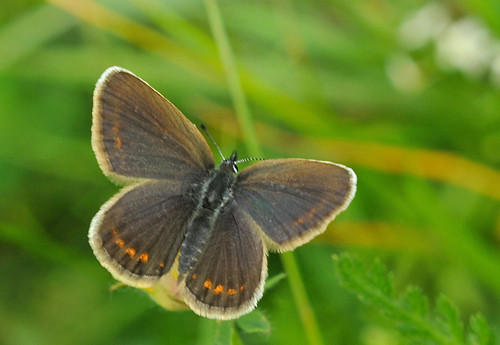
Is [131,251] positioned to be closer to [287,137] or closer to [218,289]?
[218,289]

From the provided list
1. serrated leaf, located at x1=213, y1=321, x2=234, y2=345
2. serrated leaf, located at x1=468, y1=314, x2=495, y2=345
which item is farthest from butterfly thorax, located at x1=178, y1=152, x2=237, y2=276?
serrated leaf, located at x1=468, y1=314, x2=495, y2=345

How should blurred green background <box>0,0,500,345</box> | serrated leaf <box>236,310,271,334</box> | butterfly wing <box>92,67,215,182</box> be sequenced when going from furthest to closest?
blurred green background <box>0,0,500,345</box> → butterfly wing <box>92,67,215,182</box> → serrated leaf <box>236,310,271,334</box>

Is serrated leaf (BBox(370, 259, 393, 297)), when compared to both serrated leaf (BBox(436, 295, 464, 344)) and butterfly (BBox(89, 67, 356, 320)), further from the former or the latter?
butterfly (BBox(89, 67, 356, 320))

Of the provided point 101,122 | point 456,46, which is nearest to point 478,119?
point 456,46

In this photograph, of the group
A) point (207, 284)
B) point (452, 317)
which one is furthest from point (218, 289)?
point (452, 317)

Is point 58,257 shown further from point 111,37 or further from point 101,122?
point 111,37

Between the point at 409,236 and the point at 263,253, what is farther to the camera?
the point at 409,236
